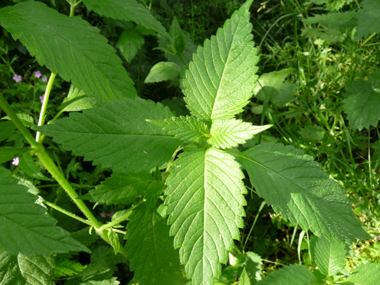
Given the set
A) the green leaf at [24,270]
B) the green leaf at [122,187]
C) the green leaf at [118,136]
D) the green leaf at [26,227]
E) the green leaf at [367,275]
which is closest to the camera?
the green leaf at [26,227]

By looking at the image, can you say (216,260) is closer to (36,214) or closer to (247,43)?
(36,214)

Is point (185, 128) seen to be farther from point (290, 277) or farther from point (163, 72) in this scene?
point (163, 72)

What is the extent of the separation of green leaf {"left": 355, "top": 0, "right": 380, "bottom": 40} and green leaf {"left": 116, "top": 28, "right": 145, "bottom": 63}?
1684mm

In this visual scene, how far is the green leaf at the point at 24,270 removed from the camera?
1478 mm

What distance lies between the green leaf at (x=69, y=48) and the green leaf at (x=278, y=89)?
1.51 metres

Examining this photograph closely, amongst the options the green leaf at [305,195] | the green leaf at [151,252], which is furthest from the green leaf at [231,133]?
the green leaf at [151,252]

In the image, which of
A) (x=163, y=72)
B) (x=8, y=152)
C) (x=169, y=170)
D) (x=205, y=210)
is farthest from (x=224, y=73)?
(x=163, y=72)

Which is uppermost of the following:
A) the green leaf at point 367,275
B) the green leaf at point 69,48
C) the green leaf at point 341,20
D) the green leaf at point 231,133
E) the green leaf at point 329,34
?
the green leaf at point 69,48

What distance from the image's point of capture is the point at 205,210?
1.10 metres

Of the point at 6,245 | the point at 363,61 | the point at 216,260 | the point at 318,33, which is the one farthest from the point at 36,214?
the point at 363,61

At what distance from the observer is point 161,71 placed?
2377mm

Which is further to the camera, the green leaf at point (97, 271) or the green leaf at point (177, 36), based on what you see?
the green leaf at point (177, 36)

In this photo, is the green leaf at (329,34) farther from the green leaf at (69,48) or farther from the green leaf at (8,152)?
the green leaf at (8,152)

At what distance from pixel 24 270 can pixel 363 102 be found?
2.52 m
